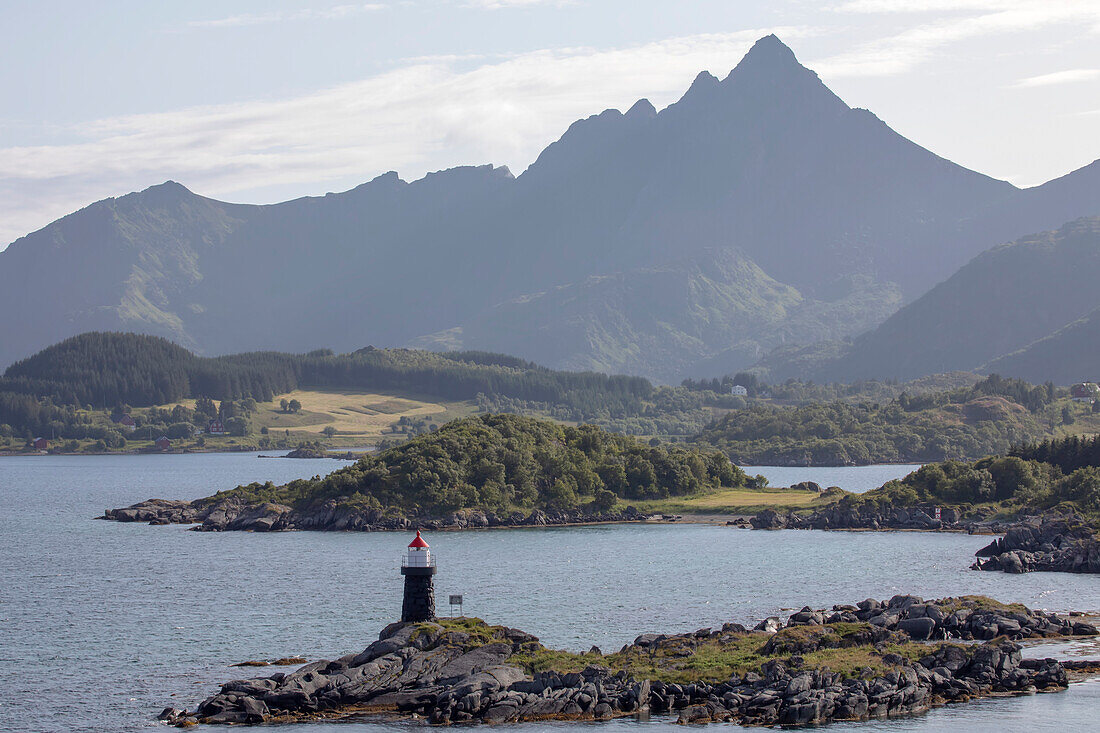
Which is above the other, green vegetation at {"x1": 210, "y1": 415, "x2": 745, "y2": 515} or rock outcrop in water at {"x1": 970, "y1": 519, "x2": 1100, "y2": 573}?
green vegetation at {"x1": 210, "y1": 415, "x2": 745, "y2": 515}

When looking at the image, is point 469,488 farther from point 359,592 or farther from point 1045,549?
point 1045,549

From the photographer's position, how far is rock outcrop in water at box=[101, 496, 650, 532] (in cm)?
12669

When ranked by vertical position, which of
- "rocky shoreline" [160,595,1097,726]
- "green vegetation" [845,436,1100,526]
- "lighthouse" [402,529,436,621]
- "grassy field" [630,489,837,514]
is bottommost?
"rocky shoreline" [160,595,1097,726]

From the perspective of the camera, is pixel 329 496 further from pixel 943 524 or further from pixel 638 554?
pixel 943 524

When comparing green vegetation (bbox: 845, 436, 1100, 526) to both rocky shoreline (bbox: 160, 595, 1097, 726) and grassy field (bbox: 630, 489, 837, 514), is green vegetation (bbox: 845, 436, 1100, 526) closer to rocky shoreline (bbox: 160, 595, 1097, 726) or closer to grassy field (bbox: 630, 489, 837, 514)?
grassy field (bbox: 630, 489, 837, 514)

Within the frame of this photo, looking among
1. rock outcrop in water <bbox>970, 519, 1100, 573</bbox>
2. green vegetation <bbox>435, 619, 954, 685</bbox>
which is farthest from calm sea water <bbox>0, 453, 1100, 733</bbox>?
green vegetation <bbox>435, 619, 954, 685</bbox>

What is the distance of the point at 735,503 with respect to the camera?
146m

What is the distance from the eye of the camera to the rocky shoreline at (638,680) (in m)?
51.2

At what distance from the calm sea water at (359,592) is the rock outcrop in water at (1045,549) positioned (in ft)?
8.50

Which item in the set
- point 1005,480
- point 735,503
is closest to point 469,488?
point 735,503

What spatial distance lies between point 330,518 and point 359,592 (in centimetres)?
4421

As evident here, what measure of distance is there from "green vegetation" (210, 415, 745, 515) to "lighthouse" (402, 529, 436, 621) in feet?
229

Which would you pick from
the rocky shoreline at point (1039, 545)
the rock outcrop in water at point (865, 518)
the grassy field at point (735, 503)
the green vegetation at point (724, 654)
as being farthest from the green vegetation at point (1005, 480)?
the green vegetation at point (724, 654)

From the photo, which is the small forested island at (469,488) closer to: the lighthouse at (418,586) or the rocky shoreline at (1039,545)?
the rocky shoreline at (1039,545)
